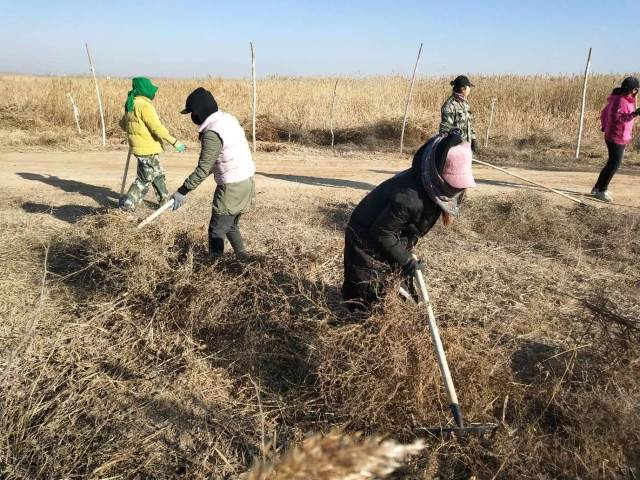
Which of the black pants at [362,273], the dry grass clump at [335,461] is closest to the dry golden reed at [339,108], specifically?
the black pants at [362,273]

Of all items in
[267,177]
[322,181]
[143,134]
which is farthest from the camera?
[267,177]

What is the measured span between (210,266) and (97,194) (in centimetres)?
446

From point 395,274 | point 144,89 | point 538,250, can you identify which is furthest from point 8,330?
point 538,250

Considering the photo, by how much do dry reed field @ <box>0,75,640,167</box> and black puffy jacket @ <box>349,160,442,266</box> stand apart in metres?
8.32

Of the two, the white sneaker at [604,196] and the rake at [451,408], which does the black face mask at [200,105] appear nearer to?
the rake at [451,408]

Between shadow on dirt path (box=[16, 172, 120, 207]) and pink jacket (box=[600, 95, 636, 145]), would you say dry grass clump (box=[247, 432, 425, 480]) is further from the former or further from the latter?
pink jacket (box=[600, 95, 636, 145])

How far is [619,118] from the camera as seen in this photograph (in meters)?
6.59

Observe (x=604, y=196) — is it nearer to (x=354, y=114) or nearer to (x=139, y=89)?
(x=139, y=89)

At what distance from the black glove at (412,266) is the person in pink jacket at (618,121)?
547 centimetres

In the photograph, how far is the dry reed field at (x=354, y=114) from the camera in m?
11.3

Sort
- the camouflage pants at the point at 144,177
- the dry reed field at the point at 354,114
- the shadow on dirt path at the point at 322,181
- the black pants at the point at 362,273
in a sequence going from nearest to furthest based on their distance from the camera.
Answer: the black pants at the point at 362,273, the camouflage pants at the point at 144,177, the shadow on dirt path at the point at 322,181, the dry reed field at the point at 354,114

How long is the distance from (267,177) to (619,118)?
5.46 meters

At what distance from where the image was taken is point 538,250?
17.1ft

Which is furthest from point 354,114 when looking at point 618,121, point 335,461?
point 335,461
